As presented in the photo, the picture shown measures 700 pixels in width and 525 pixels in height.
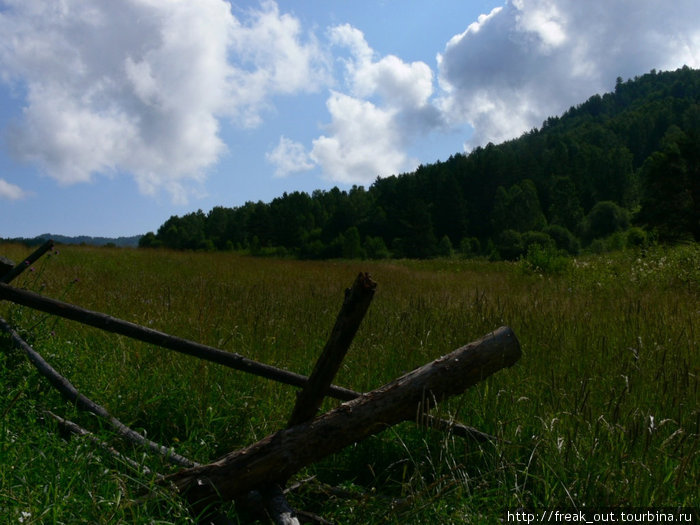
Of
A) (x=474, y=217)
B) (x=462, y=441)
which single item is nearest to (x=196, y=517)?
(x=462, y=441)

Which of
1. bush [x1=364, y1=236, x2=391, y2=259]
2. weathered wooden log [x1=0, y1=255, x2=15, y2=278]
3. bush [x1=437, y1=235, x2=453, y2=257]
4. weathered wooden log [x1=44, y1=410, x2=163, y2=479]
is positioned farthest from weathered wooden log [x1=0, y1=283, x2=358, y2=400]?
bush [x1=437, y1=235, x2=453, y2=257]

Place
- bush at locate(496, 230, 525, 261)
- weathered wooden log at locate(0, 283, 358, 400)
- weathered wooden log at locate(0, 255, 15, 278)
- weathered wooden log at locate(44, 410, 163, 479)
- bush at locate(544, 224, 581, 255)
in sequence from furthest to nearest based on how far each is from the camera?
1. bush at locate(544, 224, 581, 255)
2. bush at locate(496, 230, 525, 261)
3. weathered wooden log at locate(0, 255, 15, 278)
4. weathered wooden log at locate(0, 283, 358, 400)
5. weathered wooden log at locate(44, 410, 163, 479)

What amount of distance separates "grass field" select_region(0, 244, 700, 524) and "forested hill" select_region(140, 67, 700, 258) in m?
37.8

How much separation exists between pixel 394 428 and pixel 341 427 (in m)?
0.87

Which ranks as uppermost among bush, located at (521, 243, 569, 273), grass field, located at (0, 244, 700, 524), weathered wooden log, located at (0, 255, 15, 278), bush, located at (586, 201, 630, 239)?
bush, located at (586, 201, 630, 239)

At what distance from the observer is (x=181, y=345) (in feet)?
9.77

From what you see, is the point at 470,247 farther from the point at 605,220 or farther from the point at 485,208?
the point at 605,220

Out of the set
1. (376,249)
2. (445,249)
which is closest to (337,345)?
(376,249)

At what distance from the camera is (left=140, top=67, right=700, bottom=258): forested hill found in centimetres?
6944

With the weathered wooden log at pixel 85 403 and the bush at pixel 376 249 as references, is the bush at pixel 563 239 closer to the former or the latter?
the bush at pixel 376 249

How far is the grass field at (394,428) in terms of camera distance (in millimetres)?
2244

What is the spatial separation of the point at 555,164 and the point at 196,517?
10528cm

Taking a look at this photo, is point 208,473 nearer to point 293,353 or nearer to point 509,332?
point 509,332

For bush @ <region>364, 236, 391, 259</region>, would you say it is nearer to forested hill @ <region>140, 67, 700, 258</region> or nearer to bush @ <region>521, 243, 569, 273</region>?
forested hill @ <region>140, 67, 700, 258</region>
